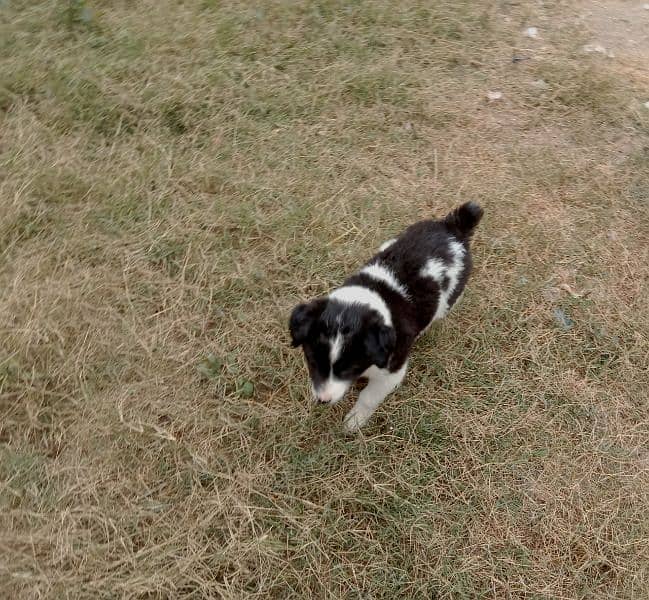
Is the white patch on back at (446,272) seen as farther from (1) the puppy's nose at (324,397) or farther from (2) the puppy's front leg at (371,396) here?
(1) the puppy's nose at (324,397)

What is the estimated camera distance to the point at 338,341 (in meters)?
2.52

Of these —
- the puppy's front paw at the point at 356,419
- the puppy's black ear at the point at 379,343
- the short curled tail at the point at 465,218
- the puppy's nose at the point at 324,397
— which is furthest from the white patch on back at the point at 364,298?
the short curled tail at the point at 465,218

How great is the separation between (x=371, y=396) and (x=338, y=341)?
23.2 inches

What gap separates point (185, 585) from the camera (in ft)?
8.30

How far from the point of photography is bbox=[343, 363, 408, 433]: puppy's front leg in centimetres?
291

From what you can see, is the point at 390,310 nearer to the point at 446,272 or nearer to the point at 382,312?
the point at 382,312

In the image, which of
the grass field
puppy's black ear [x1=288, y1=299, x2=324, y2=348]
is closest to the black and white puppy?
puppy's black ear [x1=288, y1=299, x2=324, y2=348]

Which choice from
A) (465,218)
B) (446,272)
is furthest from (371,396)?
(465,218)

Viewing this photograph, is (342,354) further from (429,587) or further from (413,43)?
(413,43)

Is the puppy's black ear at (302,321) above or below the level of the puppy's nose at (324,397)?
above

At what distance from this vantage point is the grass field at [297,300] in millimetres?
2689

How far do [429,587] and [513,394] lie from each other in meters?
1.16

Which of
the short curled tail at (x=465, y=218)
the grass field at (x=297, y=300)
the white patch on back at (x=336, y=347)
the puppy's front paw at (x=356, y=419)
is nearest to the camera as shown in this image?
the white patch on back at (x=336, y=347)

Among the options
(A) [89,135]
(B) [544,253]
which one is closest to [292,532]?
(B) [544,253]
